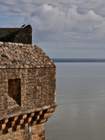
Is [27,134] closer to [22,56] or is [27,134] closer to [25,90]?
[25,90]

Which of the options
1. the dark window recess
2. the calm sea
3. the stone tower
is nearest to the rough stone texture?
the stone tower

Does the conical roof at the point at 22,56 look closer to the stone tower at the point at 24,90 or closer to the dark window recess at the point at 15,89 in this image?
the stone tower at the point at 24,90

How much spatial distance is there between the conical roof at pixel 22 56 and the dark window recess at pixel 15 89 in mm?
357

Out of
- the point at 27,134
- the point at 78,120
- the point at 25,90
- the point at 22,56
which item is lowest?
the point at 78,120

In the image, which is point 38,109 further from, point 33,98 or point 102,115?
point 102,115

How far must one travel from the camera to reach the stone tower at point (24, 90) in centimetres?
952

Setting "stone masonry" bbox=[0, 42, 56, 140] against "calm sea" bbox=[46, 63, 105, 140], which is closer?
"stone masonry" bbox=[0, 42, 56, 140]

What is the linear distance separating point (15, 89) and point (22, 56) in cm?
103

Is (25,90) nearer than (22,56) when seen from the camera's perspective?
Yes

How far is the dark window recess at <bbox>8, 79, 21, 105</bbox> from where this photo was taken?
31.9 feet

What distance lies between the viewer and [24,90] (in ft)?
33.0

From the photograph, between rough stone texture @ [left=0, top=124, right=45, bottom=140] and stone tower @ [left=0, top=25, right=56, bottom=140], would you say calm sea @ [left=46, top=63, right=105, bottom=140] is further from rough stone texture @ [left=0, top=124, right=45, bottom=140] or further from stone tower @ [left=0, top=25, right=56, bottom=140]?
stone tower @ [left=0, top=25, right=56, bottom=140]

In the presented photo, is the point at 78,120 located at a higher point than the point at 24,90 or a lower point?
lower

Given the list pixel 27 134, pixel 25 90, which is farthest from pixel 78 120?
pixel 25 90
